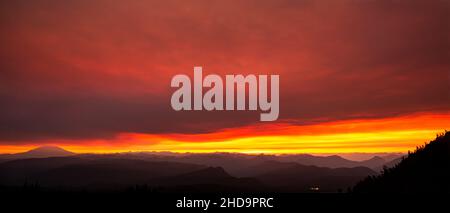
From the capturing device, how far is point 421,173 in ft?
100

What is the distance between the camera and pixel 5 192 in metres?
18.8

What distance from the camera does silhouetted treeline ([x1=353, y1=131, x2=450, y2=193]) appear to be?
2758 cm

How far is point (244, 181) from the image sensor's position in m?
192

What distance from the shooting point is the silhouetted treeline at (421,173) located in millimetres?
27578

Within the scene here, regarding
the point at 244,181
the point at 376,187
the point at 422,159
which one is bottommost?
the point at 244,181
